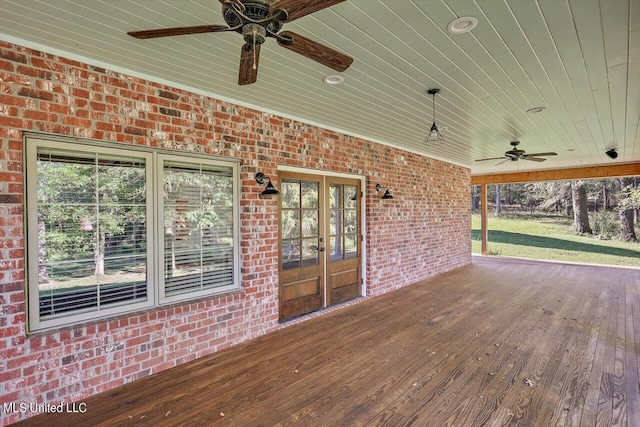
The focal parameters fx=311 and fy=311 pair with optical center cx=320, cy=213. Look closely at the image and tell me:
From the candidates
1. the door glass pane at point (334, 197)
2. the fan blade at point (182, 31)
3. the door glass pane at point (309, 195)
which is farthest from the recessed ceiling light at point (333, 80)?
the door glass pane at point (334, 197)

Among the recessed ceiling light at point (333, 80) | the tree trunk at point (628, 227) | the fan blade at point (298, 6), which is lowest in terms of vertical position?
the tree trunk at point (628, 227)

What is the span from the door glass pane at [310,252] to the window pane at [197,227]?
1.16 meters

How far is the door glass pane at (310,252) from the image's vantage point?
4344 millimetres

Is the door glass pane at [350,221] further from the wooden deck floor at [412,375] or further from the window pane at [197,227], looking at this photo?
the window pane at [197,227]

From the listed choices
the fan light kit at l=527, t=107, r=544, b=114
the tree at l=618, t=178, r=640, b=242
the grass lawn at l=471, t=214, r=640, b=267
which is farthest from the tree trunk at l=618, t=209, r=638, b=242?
the fan light kit at l=527, t=107, r=544, b=114

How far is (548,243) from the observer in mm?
13742

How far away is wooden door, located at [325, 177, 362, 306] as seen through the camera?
15.5 ft

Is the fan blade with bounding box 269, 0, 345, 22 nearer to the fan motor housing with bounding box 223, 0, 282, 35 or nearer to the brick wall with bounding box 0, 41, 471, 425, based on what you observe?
the fan motor housing with bounding box 223, 0, 282, 35

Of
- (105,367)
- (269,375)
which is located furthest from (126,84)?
(269,375)

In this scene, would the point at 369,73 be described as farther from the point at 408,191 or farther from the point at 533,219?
the point at 533,219

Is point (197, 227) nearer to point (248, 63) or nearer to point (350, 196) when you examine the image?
point (248, 63)

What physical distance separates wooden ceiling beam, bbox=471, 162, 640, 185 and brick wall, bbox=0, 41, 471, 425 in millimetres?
6785

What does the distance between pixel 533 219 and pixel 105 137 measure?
19.6 metres

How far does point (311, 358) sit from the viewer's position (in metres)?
3.08
